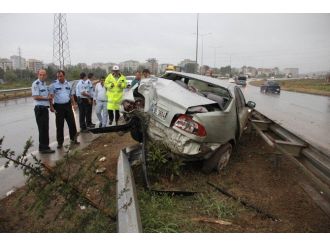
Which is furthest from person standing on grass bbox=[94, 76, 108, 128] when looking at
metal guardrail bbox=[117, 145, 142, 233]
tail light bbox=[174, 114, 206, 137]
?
metal guardrail bbox=[117, 145, 142, 233]

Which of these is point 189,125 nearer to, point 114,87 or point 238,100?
point 238,100

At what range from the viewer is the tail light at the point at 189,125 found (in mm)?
4598

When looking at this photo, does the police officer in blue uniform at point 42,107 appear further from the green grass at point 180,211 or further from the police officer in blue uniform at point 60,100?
the green grass at point 180,211

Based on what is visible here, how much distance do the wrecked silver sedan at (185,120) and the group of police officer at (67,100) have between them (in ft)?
3.97

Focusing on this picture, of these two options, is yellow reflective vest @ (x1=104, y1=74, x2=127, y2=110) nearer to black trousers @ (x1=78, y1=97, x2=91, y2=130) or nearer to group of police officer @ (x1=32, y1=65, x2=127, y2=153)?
group of police officer @ (x1=32, y1=65, x2=127, y2=153)

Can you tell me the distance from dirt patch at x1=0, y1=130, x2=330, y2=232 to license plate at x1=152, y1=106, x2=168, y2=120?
91 centimetres

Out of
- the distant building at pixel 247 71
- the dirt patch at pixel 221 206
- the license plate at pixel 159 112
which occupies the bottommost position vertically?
the dirt patch at pixel 221 206

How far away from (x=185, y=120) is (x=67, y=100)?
406 cm

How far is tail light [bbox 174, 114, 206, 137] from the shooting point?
4.60m

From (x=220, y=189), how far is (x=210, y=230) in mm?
1244

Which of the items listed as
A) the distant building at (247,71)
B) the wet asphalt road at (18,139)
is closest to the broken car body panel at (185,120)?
the wet asphalt road at (18,139)

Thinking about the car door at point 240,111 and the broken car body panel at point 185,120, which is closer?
the broken car body panel at point 185,120

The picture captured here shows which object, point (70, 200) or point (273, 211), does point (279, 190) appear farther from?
point (70, 200)

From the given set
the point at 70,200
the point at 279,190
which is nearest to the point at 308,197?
the point at 279,190
